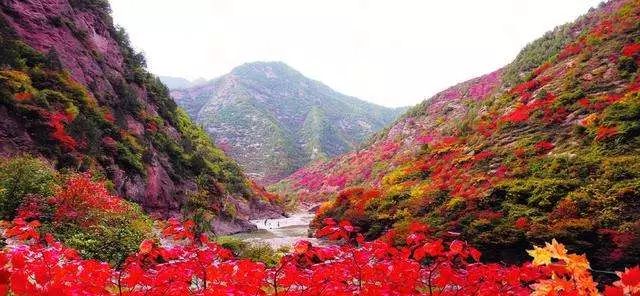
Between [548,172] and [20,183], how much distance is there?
1813cm

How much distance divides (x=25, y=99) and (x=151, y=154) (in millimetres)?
9305

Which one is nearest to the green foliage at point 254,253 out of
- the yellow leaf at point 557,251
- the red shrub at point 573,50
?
the yellow leaf at point 557,251

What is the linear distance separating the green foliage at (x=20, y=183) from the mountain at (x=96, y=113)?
332 cm

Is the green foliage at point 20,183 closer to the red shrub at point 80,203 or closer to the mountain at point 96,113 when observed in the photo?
the red shrub at point 80,203

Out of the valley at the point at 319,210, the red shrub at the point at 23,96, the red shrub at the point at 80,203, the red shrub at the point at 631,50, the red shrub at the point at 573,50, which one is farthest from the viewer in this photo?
the red shrub at the point at 573,50

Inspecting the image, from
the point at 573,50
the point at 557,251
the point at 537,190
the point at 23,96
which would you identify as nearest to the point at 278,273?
the point at 557,251

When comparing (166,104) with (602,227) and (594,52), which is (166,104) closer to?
(594,52)

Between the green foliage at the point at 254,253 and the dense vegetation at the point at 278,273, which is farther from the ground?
the dense vegetation at the point at 278,273

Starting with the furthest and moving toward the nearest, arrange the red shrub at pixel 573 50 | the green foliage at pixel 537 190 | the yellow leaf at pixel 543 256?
the red shrub at pixel 573 50
the green foliage at pixel 537 190
the yellow leaf at pixel 543 256

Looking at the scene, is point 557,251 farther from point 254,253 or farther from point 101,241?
point 254,253

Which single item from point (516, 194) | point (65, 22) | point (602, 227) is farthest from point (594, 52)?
point (65, 22)

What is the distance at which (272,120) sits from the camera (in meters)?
149

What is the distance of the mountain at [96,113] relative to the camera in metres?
20.3

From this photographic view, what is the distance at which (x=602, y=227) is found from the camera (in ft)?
40.9
